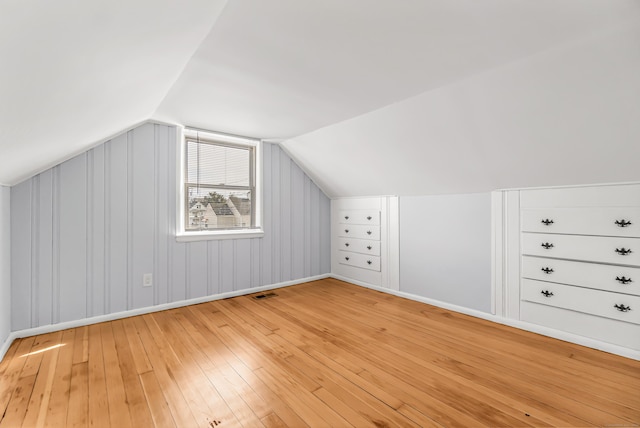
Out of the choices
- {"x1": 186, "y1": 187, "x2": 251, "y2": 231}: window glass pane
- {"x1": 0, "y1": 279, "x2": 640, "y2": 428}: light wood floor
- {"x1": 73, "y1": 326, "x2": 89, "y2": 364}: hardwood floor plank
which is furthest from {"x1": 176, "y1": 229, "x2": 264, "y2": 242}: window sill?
{"x1": 73, "y1": 326, "x2": 89, "y2": 364}: hardwood floor plank

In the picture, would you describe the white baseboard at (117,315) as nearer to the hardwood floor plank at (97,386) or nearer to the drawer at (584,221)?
the hardwood floor plank at (97,386)

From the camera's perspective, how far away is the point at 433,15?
1280 millimetres

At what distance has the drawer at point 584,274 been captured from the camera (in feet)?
6.47

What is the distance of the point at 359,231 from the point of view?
3914 millimetres

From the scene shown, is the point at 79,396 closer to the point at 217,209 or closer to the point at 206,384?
the point at 206,384

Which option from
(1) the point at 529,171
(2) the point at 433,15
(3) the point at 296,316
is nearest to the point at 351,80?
(2) the point at 433,15

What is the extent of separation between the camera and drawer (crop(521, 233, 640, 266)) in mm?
1979

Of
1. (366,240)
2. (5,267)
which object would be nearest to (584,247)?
(366,240)

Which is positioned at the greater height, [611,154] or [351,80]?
[351,80]

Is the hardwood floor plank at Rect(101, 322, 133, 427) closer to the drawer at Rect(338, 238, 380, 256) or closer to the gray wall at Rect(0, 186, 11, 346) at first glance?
the gray wall at Rect(0, 186, 11, 346)

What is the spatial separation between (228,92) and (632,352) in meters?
3.30

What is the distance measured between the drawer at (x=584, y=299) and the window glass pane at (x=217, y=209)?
2949mm

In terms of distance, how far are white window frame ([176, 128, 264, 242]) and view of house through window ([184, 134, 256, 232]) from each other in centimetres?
4

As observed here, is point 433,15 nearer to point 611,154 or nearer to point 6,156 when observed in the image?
point 611,154
